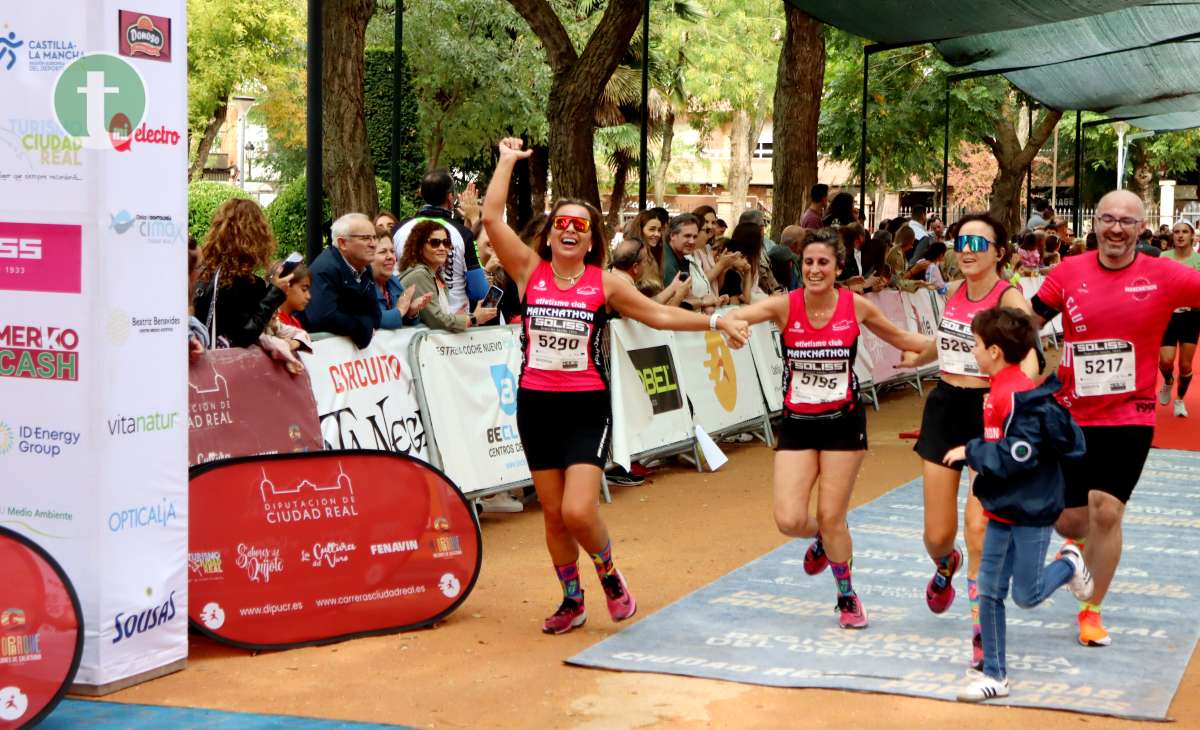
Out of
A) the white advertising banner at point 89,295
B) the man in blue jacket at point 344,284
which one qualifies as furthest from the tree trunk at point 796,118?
the white advertising banner at point 89,295

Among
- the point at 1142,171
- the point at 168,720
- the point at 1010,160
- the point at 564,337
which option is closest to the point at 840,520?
→ the point at 564,337

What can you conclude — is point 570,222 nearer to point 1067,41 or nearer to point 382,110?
point 1067,41

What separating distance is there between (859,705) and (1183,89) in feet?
78.8

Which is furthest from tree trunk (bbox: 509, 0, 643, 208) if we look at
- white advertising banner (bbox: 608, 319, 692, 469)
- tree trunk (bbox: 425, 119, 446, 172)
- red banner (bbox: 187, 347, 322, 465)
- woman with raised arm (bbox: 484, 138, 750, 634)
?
tree trunk (bbox: 425, 119, 446, 172)

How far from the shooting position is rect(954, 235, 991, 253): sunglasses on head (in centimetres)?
736

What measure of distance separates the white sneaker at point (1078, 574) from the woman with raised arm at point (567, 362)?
1.80 metres

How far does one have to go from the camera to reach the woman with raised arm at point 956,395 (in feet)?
24.0

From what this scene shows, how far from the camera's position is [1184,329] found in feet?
55.5

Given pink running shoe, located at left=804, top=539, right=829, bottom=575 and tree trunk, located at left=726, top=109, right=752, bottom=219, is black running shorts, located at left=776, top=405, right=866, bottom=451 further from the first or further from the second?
tree trunk, located at left=726, top=109, right=752, bottom=219

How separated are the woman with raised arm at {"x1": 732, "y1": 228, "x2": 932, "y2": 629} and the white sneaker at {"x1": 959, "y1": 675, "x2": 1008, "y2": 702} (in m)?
1.23

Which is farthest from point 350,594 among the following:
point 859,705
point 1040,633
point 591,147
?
point 591,147

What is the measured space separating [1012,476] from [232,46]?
4855 centimetres

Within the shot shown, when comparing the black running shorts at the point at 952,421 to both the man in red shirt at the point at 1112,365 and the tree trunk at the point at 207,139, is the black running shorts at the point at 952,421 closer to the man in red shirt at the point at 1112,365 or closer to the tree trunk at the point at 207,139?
the man in red shirt at the point at 1112,365

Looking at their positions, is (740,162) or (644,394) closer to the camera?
(644,394)
